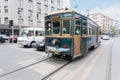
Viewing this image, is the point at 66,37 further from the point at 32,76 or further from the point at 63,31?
the point at 32,76

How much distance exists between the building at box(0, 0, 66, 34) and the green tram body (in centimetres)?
2368

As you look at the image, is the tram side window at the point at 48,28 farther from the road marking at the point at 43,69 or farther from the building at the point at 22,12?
the building at the point at 22,12

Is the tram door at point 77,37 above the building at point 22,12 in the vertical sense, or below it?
below

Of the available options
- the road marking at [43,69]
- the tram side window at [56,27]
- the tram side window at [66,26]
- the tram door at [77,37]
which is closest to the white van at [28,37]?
the tram side window at [56,27]

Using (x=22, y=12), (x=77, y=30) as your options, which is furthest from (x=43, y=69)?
(x=22, y=12)

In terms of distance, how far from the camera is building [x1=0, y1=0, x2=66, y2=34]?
1412 inches

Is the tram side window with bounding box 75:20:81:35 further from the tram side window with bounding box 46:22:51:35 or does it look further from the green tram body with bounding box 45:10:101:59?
the tram side window with bounding box 46:22:51:35

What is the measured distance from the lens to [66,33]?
28.8 feet

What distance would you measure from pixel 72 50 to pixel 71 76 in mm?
2520

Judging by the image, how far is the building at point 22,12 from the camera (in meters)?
35.9

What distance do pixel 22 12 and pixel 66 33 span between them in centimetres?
3141

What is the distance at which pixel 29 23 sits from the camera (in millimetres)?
40375

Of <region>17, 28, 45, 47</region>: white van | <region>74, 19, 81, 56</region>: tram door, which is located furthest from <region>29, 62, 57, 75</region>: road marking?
<region>17, 28, 45, 47</region>: white van

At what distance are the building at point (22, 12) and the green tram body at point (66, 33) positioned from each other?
23684 millimetres
